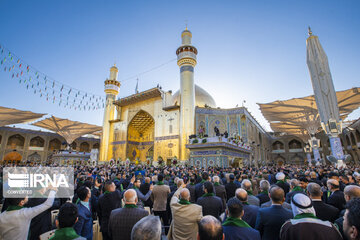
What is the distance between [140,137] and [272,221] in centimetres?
2710

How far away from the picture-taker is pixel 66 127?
30.4m

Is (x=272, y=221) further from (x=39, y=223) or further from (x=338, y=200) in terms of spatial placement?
Answer: (x=39, y=223)

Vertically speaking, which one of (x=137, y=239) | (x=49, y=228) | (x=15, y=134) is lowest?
(x=49, y=228)

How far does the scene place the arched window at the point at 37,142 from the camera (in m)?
33.6

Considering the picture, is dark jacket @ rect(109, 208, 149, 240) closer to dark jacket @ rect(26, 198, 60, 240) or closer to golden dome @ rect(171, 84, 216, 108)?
dark jacket @ rect(26, 198, 60, 240)

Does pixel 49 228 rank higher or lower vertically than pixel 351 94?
lower

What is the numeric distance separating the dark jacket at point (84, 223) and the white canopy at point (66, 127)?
1205 inches

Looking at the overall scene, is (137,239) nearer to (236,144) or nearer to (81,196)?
(81,196)

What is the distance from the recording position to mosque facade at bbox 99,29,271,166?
21.1 metres

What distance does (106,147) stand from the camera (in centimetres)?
2658

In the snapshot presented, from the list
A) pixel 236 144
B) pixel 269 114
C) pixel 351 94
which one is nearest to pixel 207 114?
pixel 236 144

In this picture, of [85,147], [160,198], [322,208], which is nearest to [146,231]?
[322,208]

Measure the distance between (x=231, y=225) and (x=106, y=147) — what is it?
27.1m

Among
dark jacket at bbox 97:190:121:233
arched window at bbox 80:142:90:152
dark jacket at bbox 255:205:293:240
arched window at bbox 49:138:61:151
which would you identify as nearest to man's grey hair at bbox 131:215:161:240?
dark jacket at bbox 255:205:293:240
